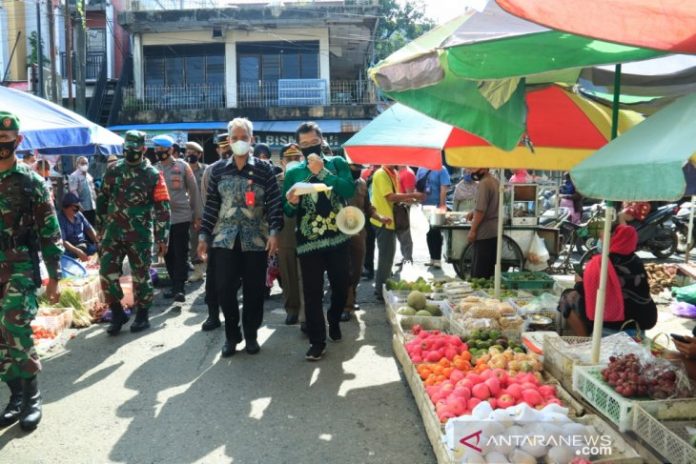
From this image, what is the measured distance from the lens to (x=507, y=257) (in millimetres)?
8172

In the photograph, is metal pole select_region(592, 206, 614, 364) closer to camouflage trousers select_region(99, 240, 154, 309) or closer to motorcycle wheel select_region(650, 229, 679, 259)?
camouflage trousers select_region(99, 240, 154, 309)

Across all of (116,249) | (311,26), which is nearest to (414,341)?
(116,249)

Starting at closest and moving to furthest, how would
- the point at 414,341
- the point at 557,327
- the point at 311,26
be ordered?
the point at 414,341 → the point at 557,327 → the point at 311,26

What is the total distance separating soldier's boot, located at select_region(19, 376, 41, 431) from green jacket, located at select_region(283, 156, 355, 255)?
2.24 meters

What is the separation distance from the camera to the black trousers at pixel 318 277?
4969 millimetres

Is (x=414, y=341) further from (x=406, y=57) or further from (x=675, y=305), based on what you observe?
(x=675, y=305)

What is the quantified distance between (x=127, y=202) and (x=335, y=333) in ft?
7.91

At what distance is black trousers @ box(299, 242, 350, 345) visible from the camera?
16.3 ft

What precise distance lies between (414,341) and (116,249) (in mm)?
3064

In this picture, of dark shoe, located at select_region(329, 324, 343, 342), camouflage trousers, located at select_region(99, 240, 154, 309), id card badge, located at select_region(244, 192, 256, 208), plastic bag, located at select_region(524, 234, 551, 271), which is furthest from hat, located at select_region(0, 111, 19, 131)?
plastic bag, located at select_region(524, 234, 551, 271)

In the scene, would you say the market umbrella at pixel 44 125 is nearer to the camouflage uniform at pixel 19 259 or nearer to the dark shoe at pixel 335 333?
the camouflage uniform at pixel 19 259

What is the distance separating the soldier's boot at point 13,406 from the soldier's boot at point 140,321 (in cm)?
208

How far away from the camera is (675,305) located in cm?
668

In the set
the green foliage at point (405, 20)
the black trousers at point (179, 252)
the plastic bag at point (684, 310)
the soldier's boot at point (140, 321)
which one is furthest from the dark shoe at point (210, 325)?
the green foliage at point (405, 20)
